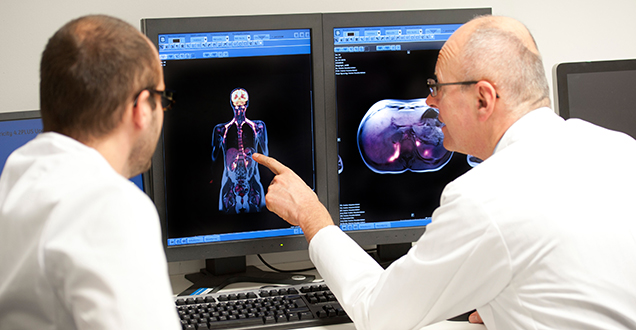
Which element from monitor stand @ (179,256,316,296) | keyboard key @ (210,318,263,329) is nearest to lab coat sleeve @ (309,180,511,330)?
keyboard key @ (210,318,263,329)

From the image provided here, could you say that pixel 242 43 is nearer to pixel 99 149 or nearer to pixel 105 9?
pixel 105 9

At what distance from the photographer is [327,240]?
134cm

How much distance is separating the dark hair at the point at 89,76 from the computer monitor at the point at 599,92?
3.91 ft

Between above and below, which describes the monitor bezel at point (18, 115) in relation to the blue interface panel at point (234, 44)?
below

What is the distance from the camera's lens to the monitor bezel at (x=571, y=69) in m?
1.54

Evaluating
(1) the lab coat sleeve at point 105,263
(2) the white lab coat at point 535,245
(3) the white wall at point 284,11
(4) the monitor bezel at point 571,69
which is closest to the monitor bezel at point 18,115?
(3) the white wall at point 284,11

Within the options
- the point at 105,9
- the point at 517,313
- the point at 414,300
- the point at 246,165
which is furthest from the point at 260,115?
the point at 517,313

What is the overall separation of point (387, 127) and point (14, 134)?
1.00 metres

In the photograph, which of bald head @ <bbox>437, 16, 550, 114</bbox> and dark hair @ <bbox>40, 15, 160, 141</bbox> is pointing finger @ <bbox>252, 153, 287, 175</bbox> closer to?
bald head @ <bbox>437, 16, 550, 114</bbox>

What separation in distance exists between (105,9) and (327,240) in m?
0.98

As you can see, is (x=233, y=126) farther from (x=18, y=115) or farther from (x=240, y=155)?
(x=18, y=115)

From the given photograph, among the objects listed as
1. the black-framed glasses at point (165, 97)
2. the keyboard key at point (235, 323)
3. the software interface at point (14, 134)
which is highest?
the black-framed glasses at point (165, 97)

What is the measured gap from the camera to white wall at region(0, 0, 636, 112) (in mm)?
1631

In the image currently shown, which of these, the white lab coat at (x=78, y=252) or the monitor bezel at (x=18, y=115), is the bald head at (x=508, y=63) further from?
the monitor bezel at (x=18, y=115)
